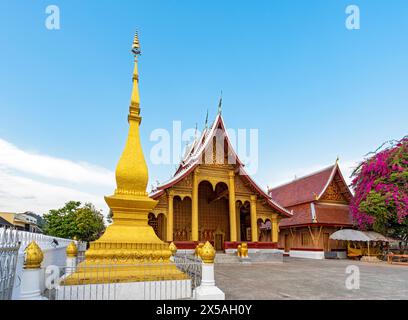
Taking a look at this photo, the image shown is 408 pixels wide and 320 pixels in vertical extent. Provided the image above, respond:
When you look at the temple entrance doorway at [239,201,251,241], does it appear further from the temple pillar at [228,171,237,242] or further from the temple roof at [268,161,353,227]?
the temple pillar at [228,171,237,242]

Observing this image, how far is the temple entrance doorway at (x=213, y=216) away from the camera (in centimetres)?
1927

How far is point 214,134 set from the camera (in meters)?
17.2

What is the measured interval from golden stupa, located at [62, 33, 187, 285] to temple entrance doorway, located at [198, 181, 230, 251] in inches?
470

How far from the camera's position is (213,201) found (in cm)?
1989

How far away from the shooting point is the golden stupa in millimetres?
5977

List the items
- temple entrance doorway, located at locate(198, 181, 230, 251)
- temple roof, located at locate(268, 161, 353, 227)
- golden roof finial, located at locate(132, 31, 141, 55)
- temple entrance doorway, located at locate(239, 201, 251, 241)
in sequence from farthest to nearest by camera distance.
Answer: temple entrance doorway, located at locate(239, 201, 251, 241), temple roof, located at locate(268, 161, 353, 227), temple entrance doorway, located at locate(198, 181, 230, 251), golden roof finial, located at locate(132, 31, 141, 55)

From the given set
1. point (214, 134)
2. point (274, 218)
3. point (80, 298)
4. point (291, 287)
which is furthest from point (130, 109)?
point (274, 218)

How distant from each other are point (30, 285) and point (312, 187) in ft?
73.6

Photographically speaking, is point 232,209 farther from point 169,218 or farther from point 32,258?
point 32,258

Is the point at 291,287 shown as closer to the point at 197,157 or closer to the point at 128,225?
the point at 128,225

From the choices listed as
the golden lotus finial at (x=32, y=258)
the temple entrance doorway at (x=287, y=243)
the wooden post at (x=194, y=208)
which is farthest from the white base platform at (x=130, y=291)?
the temple entrance doorway at (x=287, y=243)

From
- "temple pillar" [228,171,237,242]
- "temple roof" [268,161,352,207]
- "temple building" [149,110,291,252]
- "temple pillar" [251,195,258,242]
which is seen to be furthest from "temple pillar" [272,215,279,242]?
"temple roof" [268,161,352,207]

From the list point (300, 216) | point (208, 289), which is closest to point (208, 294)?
point (208, 289)

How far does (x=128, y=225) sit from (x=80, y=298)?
1.87 meters
